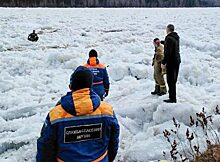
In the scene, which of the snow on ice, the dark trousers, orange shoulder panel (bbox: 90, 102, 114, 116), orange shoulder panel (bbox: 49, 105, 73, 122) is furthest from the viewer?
the dark trousers

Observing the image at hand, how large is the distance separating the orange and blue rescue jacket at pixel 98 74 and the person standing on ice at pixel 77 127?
Result: 9.21ft

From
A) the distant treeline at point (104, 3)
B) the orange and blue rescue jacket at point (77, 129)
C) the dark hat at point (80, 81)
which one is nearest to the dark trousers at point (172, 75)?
the orange and blue rescue jacket at point (77, 129)

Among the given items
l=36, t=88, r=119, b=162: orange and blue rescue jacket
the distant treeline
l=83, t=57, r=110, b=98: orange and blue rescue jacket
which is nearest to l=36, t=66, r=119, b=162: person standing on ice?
l=36, t=88, r=119, b=162: orange and blue rescue jacket

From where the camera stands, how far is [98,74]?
18.8 feet

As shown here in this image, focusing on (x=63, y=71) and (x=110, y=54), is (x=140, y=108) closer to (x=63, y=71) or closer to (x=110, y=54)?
(x=63, y=71)

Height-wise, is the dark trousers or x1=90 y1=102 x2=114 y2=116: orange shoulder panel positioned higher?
x1=90 y1=102 x2=114 y2=116: orange shoulder panel

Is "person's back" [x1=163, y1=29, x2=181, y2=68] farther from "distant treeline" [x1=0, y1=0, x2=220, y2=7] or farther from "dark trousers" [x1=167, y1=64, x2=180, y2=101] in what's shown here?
"distant treeline" [x1=0, y1=0, x2=220, y2=7]

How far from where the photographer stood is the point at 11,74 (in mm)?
9977

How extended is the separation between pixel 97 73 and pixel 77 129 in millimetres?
3010

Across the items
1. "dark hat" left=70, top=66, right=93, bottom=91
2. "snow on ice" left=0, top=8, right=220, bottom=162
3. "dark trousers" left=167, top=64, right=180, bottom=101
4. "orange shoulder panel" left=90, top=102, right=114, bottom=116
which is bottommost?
"snow on ice" left=0, top=8, right=220, bottom=162

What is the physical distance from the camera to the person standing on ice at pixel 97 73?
568 centimetres

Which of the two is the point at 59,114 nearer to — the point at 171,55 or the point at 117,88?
the point at 171,55

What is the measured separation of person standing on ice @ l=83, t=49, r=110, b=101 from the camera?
568 centimetres

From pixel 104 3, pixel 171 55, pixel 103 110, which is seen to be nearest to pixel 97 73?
pixel 171 55
